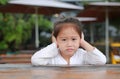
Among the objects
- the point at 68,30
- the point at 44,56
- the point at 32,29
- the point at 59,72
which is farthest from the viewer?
the point at 32,29

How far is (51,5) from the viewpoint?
34.1ft

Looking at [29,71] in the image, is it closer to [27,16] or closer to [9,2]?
[9,2]

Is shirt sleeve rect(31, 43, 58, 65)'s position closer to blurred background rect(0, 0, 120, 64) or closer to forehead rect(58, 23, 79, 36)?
forehead rect(58, 23, 79, 36)

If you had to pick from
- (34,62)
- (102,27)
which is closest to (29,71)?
(34,62)

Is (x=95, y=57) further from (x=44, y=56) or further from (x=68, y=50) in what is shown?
(x=44, y=56)

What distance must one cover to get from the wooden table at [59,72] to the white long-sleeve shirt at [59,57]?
1.07 ft

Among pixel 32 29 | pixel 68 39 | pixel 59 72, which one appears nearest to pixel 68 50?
pixel 68 39

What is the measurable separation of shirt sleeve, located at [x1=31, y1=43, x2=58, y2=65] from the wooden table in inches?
12.4

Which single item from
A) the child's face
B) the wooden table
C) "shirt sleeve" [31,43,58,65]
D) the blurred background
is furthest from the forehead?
the blurred background

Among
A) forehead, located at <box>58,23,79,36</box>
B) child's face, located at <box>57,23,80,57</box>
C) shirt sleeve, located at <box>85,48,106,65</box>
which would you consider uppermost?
forehead, located at <box>58,23,79,36</box>

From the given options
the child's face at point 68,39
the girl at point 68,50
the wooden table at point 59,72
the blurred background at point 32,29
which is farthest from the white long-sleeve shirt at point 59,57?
the blurred background at point 32,29

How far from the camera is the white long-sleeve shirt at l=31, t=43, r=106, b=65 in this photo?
271 cm

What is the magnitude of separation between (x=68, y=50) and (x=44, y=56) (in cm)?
17

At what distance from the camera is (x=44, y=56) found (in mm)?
2725
